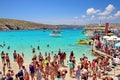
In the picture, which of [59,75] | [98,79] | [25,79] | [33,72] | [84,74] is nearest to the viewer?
[59,75]

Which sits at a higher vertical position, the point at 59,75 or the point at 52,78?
the point at 59,75

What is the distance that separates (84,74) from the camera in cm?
1394

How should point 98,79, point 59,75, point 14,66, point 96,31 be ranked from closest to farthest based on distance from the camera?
1. point 59,75
2. point 98,79
3. point 14,66
4. point 96,31

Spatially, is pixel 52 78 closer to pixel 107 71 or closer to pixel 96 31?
pixel 107 71

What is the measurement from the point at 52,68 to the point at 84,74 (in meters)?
2.72

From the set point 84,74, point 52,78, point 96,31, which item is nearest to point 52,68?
point 52,78

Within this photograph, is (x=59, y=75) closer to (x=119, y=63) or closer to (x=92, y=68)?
(x=92, y=68)

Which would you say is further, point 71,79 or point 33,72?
point 71,79

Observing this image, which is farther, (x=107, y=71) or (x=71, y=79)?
(x=107, y=71)

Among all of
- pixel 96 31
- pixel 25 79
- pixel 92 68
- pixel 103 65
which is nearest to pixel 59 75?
pixel 25 79

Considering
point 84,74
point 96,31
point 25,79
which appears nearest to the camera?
point 25,79

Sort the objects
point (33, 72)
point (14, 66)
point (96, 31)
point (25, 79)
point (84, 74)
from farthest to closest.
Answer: point (96, 31), point (14, 66), point (33, 72), point (84, 74), point (25, 79)

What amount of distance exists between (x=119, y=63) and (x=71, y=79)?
15.0ft

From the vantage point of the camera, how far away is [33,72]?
14.9 m
